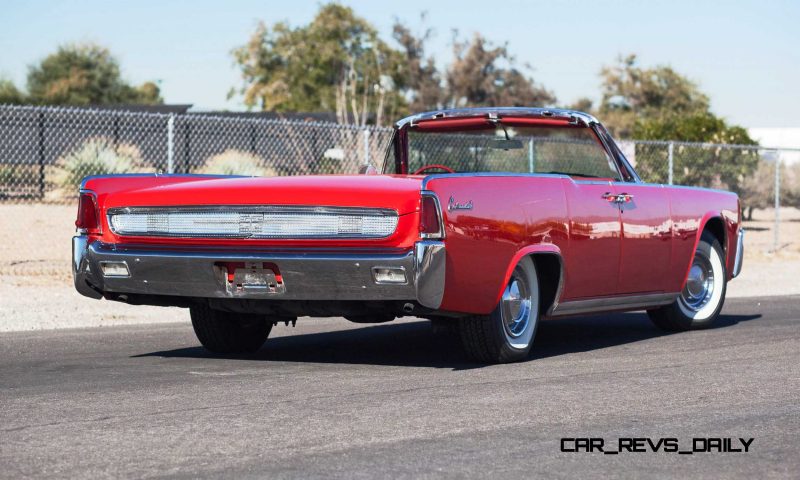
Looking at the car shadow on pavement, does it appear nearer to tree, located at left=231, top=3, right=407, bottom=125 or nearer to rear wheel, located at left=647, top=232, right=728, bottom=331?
rear wheel, located at left=647, top=232, right=728, bottom=331

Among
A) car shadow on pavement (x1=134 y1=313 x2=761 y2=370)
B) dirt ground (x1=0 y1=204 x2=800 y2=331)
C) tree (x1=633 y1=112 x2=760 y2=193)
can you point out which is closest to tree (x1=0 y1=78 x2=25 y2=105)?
tree (x1=633 y1=112 x2=760 y2=193)

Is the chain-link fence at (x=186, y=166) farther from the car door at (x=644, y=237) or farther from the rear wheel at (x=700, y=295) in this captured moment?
the car door at (x=644, y=237)

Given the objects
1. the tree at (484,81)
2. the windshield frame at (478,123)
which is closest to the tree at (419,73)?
the tree at (484,81)

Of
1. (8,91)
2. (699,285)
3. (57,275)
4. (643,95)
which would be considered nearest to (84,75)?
(8,91)

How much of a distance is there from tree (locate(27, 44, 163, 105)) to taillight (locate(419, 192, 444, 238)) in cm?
7331

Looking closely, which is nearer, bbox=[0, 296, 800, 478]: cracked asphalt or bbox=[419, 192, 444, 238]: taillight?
bbox=[0, 296, 800, 478]: cracked asphalt

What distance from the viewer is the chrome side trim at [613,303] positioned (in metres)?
8.18

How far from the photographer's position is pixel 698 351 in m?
8.51

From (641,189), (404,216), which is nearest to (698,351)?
(641,189)

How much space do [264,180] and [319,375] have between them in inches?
46.9

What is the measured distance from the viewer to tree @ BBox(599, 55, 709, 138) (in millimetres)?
71312

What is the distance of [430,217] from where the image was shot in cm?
692

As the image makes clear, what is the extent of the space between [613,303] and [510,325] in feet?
3.77

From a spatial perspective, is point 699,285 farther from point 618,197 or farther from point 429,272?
point 429,272
